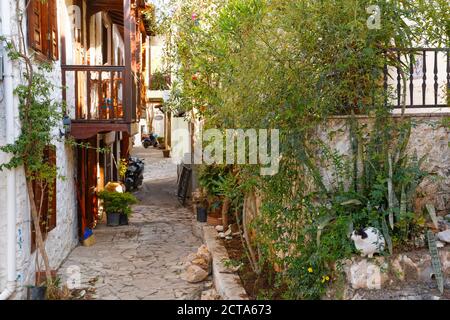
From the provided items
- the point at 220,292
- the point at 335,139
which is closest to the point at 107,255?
the point at 220,292

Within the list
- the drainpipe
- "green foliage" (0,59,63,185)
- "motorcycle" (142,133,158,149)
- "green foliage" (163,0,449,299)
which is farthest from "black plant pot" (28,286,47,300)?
"motorcycle" (142,133,158,149)

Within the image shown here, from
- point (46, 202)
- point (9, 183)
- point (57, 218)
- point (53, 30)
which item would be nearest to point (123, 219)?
point (57, 218)

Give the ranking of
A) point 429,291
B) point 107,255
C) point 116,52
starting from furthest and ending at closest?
1. point 116,52
2. point 107,255
3. point 429,291

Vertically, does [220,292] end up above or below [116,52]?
below

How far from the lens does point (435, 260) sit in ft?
17.1

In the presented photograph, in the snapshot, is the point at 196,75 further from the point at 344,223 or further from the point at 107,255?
the point at 344,223

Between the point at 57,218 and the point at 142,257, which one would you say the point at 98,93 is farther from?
the point at 142,257

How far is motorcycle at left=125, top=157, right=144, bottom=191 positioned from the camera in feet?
57.5

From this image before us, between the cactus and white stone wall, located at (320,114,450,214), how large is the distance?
0.80 metres

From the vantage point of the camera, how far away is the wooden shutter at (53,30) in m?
8.00

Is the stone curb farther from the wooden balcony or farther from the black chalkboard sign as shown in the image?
the black chalkboard sign

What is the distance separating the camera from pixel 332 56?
5.89 metres

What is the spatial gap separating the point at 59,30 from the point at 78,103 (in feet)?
4.33
